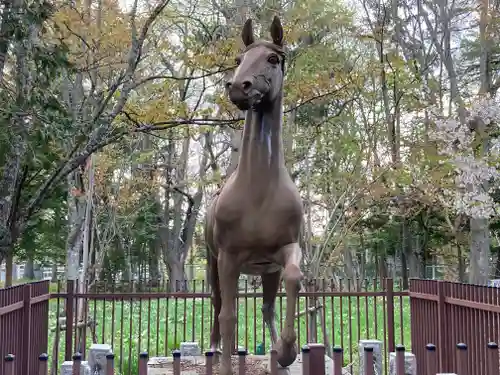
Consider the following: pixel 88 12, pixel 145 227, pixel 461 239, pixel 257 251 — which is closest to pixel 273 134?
pixel 257 251

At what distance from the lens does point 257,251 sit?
3.94 m

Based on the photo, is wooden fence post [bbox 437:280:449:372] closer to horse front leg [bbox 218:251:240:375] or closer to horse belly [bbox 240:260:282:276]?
horse belly [bbox 240:260:282:276]

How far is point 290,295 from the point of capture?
3588 mm

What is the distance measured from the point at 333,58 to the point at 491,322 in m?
6.03

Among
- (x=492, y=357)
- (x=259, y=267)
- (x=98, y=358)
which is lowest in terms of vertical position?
(x=98, y=358)

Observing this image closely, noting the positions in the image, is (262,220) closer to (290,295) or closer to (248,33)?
(290,295)

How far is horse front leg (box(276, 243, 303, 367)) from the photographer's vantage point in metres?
3.57

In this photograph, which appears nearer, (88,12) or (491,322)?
(491,322)

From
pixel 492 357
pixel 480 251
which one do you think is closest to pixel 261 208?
pixel 492 357

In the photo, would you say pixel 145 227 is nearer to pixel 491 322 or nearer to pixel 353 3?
pixel 353 3

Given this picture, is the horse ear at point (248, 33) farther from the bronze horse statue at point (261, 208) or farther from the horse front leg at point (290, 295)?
the horse front leg at point (290, 295)

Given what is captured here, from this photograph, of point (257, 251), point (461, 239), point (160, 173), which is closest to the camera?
point (257, 251)

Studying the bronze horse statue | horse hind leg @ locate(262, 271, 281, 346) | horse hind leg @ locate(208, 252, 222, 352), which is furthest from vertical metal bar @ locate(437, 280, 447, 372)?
the bronze horse statue

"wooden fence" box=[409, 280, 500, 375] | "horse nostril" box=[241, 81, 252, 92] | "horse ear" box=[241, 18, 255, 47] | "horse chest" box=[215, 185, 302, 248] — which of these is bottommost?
"wooden fence" box=[409, 280, 500, 375]
